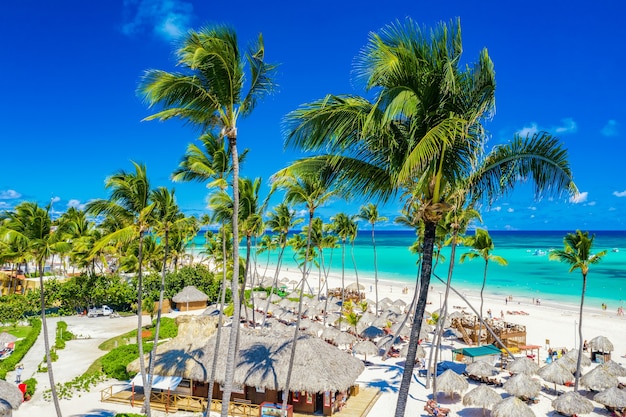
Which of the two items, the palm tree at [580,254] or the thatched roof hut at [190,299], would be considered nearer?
the palm tree at [580,254]

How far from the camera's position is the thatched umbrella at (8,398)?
13.4 meters

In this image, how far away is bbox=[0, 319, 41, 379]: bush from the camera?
20750 mm

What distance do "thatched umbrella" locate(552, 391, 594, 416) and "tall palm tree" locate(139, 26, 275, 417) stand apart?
44.9 ft

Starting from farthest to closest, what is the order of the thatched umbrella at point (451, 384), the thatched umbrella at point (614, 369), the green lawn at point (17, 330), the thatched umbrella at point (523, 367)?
the green lawn at point (17, 330) → the thatched umbrella at point (523, 367) → the thatched umbrella at point (614, 369) → the thatched umbrella at point (451, 384)

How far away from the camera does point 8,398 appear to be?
45.2ft

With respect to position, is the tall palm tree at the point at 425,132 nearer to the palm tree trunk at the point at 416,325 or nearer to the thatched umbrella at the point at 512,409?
the palm tree trunk at the point at 416,325

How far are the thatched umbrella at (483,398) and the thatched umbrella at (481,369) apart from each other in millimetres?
3119

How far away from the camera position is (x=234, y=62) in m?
9.11

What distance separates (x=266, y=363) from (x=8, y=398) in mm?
8802

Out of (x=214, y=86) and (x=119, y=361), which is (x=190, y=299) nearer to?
(x=119, y=361)

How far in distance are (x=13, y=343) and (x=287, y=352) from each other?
58.8 ft

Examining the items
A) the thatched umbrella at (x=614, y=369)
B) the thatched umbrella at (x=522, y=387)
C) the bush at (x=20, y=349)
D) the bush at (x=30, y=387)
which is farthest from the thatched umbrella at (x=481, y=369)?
the bush at (x=20, y=349)

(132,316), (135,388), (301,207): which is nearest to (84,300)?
(132,316)

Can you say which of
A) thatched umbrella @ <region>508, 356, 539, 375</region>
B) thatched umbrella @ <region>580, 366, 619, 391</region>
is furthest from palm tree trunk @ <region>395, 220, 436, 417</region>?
thatched umbrella @ <region>580, 366, 619, 391</region>
